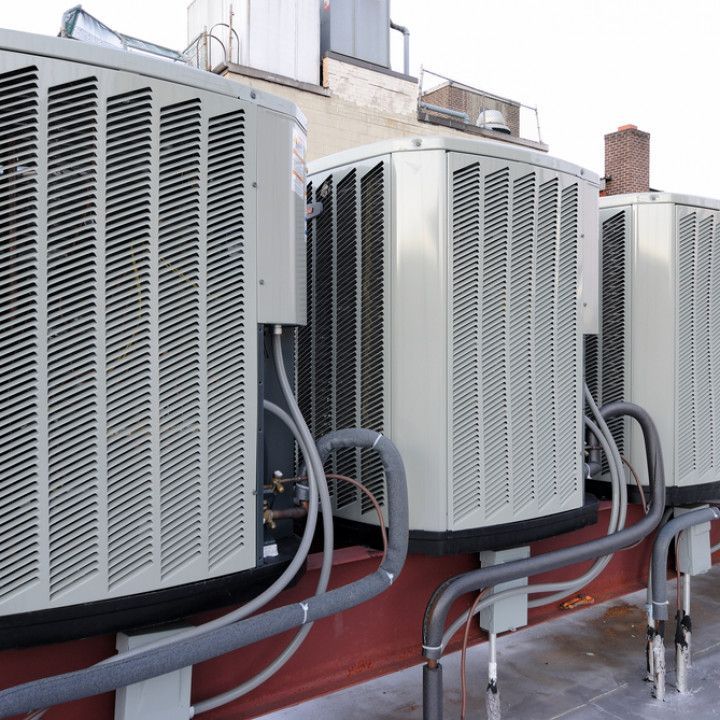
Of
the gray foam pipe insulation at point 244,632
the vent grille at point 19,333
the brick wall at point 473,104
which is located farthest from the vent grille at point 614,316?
the brick wall at point 473,104

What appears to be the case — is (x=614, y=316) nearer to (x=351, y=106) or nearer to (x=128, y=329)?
(x=128, y=329)

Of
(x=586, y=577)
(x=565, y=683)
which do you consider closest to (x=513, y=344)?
(x=586, y=577)

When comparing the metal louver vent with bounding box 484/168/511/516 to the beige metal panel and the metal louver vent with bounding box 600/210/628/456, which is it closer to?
the beige metal panel

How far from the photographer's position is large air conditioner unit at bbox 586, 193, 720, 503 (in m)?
3.00

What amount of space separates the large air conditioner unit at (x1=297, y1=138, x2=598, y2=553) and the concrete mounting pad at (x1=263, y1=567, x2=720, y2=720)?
3.74 ft

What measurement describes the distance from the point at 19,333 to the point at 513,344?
5.00ft

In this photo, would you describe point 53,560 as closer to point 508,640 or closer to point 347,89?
point 508,640

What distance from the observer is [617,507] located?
107 inches

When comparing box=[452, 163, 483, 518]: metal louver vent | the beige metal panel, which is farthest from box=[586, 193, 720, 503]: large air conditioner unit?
the beige metal panel

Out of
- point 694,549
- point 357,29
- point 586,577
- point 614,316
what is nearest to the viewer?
point 586,577

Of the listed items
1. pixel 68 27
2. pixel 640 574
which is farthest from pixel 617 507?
pixel 68 27

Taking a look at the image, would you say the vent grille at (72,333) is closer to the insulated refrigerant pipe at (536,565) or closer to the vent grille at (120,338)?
the vent grille at (120,338)

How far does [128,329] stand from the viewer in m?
1.49

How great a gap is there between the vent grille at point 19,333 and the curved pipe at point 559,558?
126 centimetres
